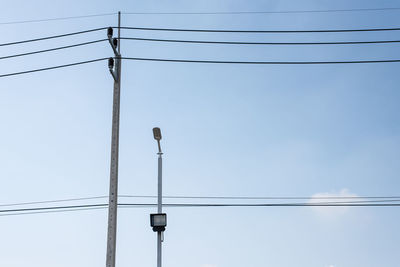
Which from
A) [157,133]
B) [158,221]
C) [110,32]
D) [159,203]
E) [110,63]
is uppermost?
[110,32]

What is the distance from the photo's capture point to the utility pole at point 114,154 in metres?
12.9

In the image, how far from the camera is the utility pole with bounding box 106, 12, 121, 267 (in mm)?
12891

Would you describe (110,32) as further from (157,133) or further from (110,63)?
(157,133)

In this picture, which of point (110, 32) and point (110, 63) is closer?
point (110, 63)

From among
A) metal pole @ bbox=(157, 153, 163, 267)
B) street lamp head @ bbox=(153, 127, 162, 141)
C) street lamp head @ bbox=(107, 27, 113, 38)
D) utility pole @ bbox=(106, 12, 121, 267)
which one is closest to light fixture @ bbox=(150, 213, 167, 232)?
metal pole @ bbox=(157, 153, 163, 267)

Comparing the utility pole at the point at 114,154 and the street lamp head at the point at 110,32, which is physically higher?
the street lamp head at the point at 110,32

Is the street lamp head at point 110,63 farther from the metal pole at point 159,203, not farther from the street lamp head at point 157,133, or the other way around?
the metal pole at point 159,203

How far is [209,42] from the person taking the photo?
17.7 metres

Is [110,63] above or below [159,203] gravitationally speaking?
above

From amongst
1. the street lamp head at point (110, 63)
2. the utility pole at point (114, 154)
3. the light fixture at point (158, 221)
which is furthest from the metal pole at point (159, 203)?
the street lamp head at point (110, 63)

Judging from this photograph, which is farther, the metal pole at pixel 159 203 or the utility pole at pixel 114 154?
the metal pole at pixel 159 203

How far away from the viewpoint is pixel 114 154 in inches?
547

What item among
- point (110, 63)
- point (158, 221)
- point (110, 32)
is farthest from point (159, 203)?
point (110, 32)

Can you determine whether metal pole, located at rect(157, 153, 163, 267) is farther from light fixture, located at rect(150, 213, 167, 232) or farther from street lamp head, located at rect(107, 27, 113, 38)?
street lamp head, located at rect(107, 27, 113, 38)
